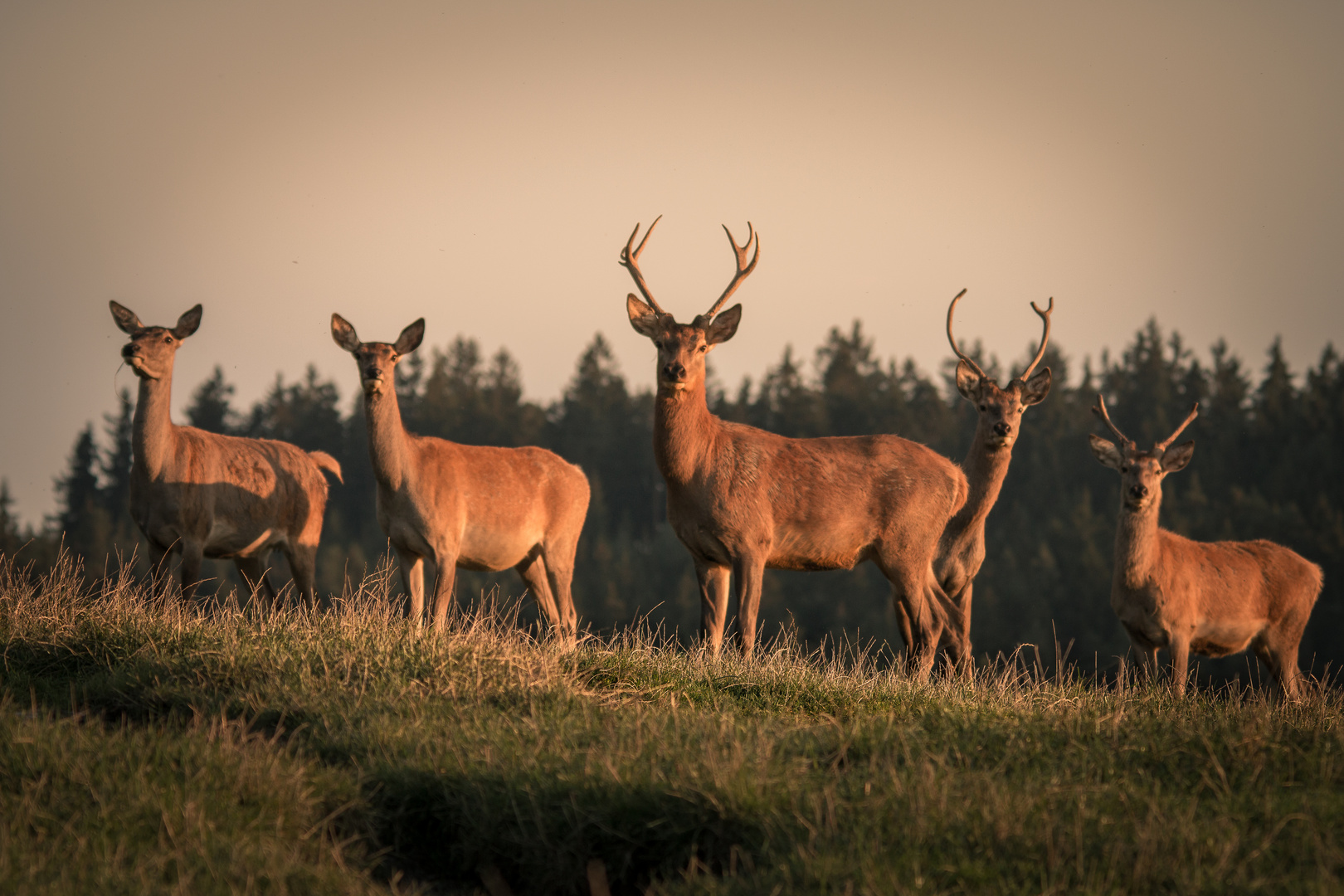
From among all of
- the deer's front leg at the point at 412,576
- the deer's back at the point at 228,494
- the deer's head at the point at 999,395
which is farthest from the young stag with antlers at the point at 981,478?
the deer's back at the point at 228,494

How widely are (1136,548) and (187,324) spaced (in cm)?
835

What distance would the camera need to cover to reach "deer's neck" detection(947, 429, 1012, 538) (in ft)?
35.2

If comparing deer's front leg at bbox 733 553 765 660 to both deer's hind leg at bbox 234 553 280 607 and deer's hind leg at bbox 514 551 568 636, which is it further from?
deer's hind leg at bbox 234 553 280 607

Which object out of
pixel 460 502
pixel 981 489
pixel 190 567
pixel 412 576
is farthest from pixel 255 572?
pixel 981 489

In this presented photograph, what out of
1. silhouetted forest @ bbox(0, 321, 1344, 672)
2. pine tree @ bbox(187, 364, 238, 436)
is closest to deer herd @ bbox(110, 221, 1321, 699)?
silhouetted forest @ bbox(0, 321, 1344, 672)

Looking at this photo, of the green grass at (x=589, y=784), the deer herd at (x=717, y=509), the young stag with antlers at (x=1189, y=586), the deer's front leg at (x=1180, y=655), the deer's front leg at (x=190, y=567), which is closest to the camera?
the green grass at (x=589, y=784)

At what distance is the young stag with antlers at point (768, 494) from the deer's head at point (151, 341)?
3854 millimetres

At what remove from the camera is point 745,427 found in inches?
386

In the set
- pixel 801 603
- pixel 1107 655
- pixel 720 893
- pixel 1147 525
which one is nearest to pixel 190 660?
pixel 720 893

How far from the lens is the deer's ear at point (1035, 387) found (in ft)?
36.0

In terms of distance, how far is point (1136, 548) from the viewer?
10750 millimetres

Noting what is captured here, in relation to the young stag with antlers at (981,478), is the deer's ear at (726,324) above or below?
above

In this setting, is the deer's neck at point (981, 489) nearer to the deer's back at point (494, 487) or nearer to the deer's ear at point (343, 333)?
the deer's back at point (494, 487)

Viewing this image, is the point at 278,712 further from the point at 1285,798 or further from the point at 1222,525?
the point at 1222,525
